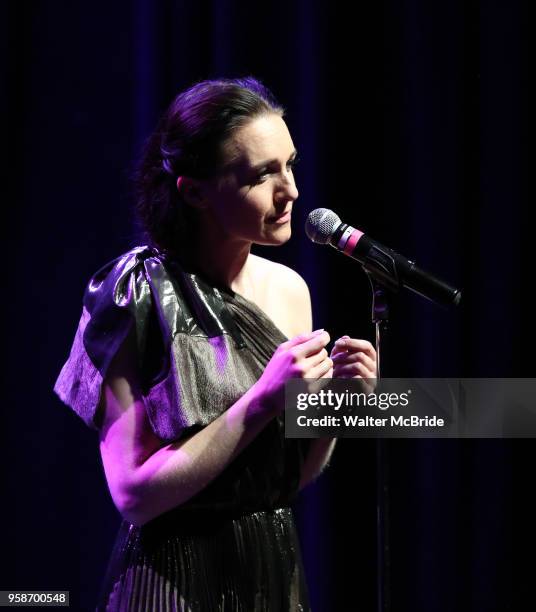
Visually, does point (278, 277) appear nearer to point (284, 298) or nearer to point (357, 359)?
point (284, 298)

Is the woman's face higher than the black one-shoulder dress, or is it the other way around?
the woman's face

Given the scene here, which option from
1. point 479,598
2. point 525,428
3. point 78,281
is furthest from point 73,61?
point 479,598

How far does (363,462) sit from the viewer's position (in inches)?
85.3

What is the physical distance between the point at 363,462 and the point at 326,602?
14.4 inches

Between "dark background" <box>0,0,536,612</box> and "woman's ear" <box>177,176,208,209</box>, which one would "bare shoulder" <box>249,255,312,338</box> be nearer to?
"woman's ear" <box>177,176,208,209</box>

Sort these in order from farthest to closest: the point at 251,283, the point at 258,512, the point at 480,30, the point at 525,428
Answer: the point at 480,30
the point at 525,428
the point at 251,283
the point at 258,512

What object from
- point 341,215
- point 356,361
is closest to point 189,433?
point 356,361

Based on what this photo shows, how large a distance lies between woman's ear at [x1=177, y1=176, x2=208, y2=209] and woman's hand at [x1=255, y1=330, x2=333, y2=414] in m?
0.33

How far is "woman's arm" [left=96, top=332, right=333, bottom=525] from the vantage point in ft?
3.80

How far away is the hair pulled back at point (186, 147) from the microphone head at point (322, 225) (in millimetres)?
200

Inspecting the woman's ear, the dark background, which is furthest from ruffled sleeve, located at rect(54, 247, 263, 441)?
the dark background

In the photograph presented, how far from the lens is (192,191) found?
1.37 meters

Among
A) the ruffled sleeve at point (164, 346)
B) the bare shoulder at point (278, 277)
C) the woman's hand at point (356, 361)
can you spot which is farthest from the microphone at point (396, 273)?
the bare shoulder at point (278, 277)

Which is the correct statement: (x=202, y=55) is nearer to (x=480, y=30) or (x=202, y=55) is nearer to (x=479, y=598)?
(x=480, y=30)
